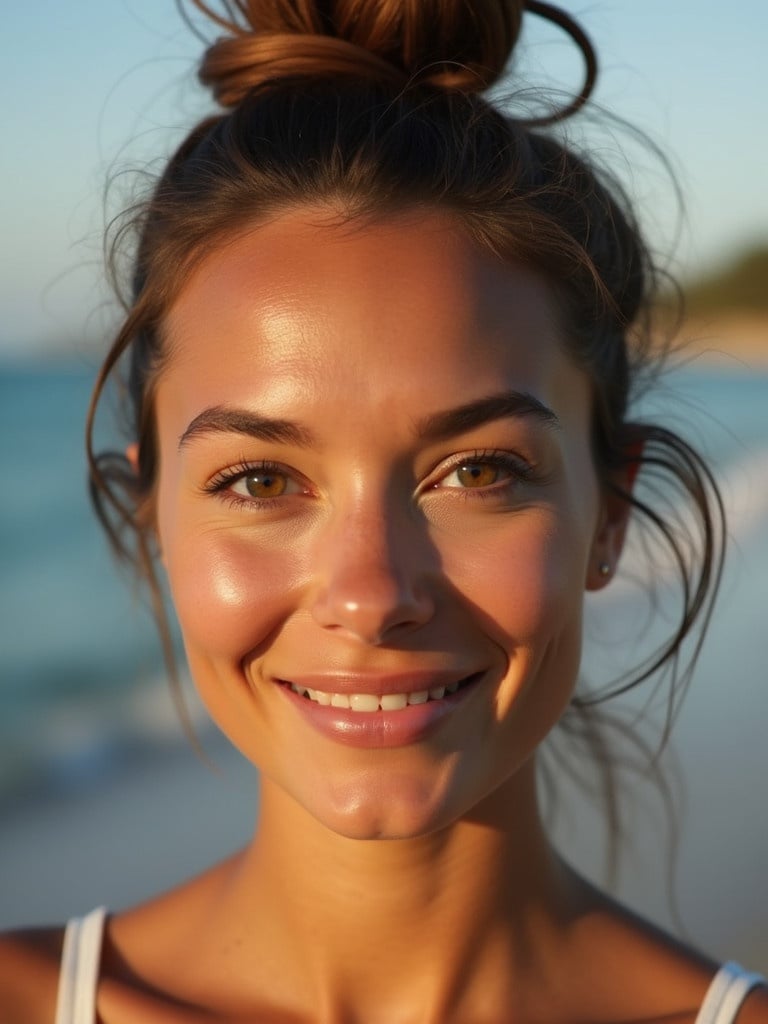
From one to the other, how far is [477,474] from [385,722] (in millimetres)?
369

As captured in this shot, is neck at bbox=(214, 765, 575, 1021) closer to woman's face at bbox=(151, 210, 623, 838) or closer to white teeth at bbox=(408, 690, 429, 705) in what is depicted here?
woman's face at bbox=(151, 210, 623, 838)

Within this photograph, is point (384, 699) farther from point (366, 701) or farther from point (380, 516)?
point (380, 516)

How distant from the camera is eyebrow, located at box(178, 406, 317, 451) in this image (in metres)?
1.86

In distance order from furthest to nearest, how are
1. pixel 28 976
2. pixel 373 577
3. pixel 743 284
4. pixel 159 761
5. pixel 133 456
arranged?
pixel 743 284 → pixel 159 761 → pixel 133 456 → pixel 28 976 → pixel 373 577

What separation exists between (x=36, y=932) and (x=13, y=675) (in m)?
6.95

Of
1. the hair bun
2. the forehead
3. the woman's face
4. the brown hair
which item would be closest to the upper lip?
the woman's face

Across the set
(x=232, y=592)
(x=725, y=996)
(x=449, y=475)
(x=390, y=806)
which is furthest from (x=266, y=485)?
(x=725, y=996)

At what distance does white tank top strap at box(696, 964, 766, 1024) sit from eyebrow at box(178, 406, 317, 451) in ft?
3.31

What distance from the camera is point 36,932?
88.7 inches

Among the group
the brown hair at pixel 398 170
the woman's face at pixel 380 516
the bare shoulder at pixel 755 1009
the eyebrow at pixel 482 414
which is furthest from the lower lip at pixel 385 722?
the bare shoulder at pixel 755 1009

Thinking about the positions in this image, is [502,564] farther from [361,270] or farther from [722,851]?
[722,851]

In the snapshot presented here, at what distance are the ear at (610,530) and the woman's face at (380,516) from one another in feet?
0.74

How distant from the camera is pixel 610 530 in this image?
7.43 feet

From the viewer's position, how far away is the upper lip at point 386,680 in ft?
6.19
